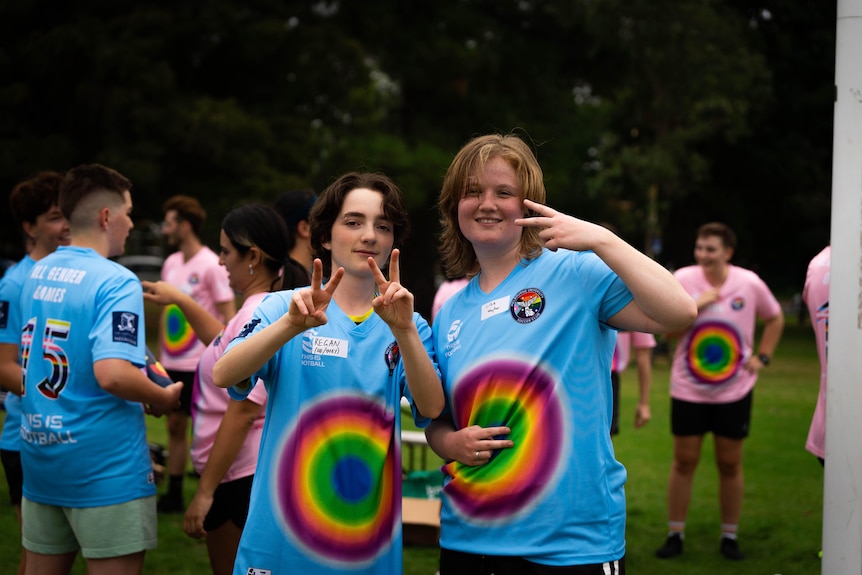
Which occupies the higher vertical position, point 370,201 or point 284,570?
point 370,201

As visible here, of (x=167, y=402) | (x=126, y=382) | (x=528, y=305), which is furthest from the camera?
(x=167, y=402)

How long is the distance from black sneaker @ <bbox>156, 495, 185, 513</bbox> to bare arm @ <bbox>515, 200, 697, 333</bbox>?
5.58 metres

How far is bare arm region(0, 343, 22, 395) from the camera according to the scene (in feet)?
15.1

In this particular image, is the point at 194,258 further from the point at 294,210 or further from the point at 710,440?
the point at 710,440

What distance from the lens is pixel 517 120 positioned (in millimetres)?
24422

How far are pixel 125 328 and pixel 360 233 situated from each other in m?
1.26

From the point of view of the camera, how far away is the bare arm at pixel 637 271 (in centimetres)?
258

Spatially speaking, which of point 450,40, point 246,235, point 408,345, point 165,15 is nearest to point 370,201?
point 408,345

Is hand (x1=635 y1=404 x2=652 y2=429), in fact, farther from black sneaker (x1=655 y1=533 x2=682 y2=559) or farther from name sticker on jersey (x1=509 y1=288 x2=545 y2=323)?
name sticker on jersey (x1=509 y1=288 x2=545 y2=323)

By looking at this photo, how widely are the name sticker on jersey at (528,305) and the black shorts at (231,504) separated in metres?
1.64

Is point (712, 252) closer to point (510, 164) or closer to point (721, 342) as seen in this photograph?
point (721, 342)

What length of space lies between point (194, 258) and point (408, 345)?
17.6 ft

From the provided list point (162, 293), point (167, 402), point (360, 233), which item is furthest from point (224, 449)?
point (162, 293)

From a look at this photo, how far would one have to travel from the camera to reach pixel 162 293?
4488 mm
